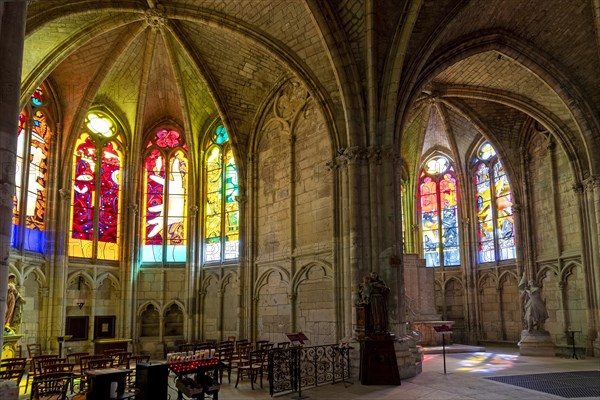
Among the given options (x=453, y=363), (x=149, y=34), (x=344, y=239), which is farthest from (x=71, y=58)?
(x=453, y=363)

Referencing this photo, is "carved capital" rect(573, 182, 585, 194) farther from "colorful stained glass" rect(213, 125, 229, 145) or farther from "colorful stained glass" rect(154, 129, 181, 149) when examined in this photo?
"colorful stained glass" rect(154, 129, 181, 149)

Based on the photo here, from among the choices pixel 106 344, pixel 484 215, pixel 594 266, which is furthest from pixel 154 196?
pixel 594 266

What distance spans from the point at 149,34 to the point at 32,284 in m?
9.25

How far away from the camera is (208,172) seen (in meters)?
22.2

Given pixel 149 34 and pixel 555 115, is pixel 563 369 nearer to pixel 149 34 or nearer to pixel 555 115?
pixel 555 115

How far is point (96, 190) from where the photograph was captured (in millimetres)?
20750

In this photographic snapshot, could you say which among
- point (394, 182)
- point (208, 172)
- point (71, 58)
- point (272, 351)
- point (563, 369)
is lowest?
point (563, 369)

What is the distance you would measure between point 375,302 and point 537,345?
31.2 feet

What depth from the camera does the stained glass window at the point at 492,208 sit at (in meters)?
24.0

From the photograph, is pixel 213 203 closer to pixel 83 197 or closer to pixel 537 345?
pixel 83 197

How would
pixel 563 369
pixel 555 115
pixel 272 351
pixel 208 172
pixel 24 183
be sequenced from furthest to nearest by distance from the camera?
pixel 208 172 → pixel 555 115 → pixel 24 183 → pixel 563 369 → pixel 272 351

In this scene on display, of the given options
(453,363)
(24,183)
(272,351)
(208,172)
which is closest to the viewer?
(272,351)

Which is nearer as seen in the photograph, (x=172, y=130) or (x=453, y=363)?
(x=453, y=363)

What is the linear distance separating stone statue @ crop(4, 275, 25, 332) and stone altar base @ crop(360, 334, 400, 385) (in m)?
9.47
